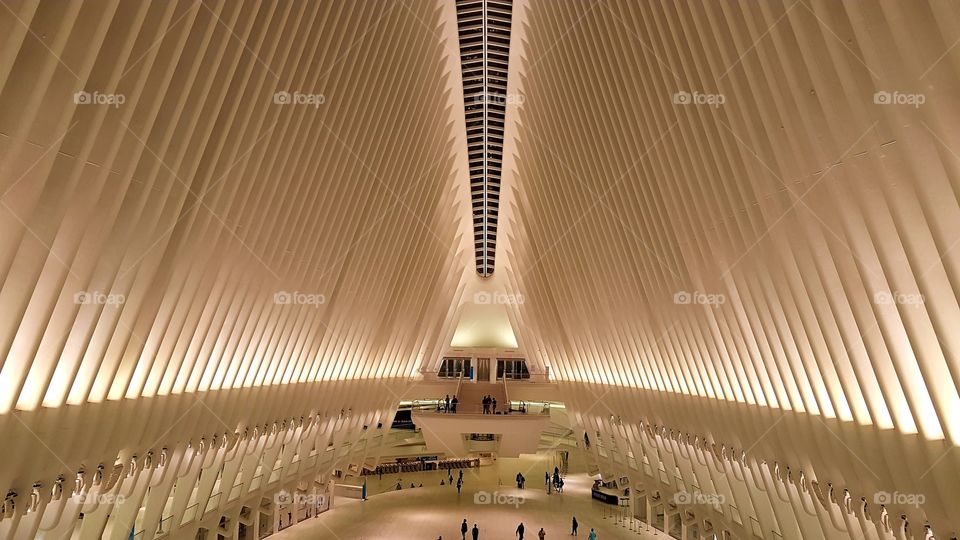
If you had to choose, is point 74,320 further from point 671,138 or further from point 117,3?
point 671,138

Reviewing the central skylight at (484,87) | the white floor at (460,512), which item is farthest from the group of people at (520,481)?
the central skylight at (484,87)

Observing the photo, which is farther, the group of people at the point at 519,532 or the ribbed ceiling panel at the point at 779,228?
the group of people at the point at 519,532

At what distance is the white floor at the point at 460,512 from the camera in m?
22.9

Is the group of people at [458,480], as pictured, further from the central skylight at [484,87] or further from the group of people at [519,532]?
the central skylight at [484,87]

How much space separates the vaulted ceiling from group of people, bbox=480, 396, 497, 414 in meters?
11.8

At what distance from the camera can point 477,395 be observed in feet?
112

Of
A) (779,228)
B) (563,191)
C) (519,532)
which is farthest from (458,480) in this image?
(779,228)

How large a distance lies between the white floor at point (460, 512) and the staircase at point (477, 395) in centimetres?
403

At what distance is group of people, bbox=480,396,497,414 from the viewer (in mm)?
29755

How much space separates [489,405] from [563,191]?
14.6 meters

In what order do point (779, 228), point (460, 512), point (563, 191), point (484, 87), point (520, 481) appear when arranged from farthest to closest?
point (520, 481) → point (460, 512) → point (484, 87) → point (563, 191) → point (779, 228)

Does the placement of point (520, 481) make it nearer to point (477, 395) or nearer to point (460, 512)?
point (477, 395)

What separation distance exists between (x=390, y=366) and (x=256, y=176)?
1722 centimetres

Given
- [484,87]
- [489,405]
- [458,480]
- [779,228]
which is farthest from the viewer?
[489,405]
